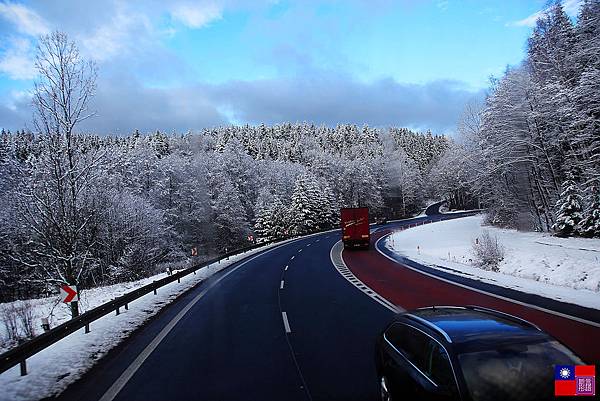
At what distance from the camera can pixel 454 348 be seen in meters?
4.07

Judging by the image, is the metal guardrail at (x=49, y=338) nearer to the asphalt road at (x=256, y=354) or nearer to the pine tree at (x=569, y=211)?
the asphalt road at (x=256, y=354)

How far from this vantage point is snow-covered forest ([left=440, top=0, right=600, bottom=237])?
1179 inches

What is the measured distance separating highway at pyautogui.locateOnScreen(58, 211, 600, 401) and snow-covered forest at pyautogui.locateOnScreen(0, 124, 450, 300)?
724 centimetres

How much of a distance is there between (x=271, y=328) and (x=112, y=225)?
3491 cm

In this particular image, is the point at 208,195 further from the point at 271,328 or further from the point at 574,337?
the point at 574,337

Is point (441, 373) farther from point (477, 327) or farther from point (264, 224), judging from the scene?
point (264, 224)

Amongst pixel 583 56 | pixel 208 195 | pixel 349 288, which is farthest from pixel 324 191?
pixel 349 288

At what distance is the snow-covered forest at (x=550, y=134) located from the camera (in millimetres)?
29938

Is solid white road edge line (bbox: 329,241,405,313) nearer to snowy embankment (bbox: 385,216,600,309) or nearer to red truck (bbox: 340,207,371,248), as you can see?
snowy embankment (bbox: 385,216,600,309)

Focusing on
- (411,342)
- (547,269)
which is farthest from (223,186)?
(411,342)

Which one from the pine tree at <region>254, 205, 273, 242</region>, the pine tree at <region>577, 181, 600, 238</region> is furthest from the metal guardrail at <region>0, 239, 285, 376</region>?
the pine tree at <region>254, 205, 273, 242</region>
